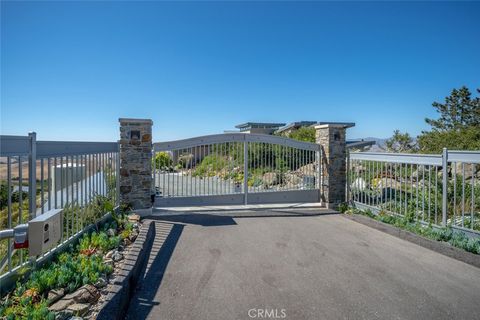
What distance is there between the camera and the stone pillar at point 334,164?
25.5 feet

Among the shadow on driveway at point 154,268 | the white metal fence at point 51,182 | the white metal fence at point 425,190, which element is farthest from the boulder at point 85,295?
the white metal fence at point 425,190

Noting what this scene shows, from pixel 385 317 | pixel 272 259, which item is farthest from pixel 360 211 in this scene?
pixel 385 317

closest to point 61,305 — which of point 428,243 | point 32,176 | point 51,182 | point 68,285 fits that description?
point 68,285

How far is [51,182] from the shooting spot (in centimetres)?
368

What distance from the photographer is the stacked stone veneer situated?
7785mm

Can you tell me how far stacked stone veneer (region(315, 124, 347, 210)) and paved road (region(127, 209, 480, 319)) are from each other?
213cm

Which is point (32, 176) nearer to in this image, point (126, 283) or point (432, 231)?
point (126, 283)

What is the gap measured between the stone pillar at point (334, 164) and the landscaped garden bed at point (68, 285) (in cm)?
556

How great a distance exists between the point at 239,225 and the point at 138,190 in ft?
8.24

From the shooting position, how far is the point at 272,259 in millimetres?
4324

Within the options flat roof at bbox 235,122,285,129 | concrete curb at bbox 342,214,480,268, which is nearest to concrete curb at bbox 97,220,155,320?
concrete curb at bbox 342,214,480,268

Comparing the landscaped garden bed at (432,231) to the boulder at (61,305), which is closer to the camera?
the boulder at (61,305)

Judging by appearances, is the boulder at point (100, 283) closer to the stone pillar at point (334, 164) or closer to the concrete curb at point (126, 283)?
the concrete curb at point (126, 283)

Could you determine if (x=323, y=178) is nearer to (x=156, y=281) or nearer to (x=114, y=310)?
(x=156, y=281)
